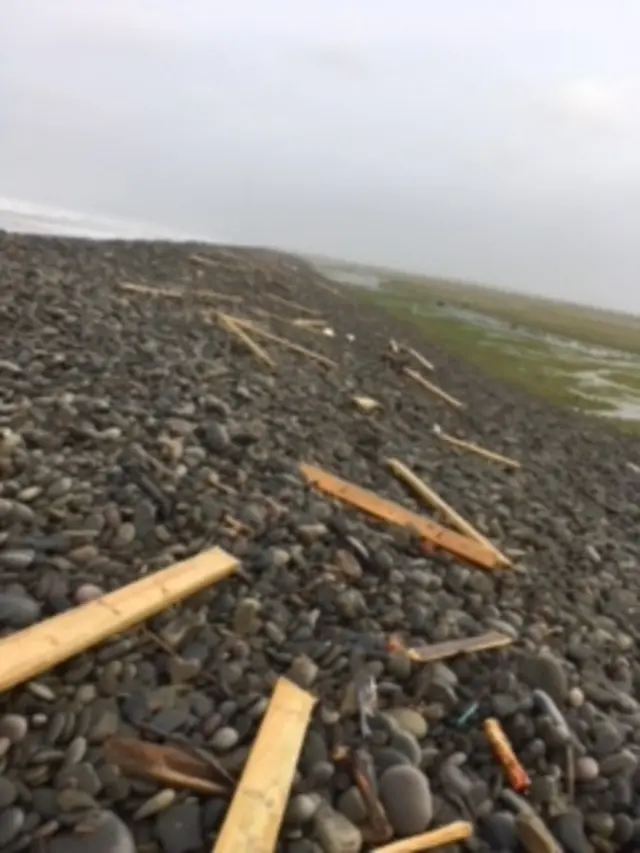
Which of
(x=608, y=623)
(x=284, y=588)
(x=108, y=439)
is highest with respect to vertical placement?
(x=108, y=439)

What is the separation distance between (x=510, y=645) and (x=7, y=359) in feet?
24.6

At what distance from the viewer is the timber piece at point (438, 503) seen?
38.6 feet

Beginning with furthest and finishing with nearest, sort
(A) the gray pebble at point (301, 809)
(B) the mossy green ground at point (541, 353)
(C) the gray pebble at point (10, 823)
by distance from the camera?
(B) the mossy green ground at point (541, 353) → (A) the gray pebble at point (301, 809) → (C) the gray pebble at point (10, 823)

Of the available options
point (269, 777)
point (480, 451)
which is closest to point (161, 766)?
point (269, 777)

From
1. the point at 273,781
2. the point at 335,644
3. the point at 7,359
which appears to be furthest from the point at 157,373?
the point at 273,781

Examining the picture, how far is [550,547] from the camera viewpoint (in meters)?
13.2

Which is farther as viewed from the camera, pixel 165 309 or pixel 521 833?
pixel 165 309

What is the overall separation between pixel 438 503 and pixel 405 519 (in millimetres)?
1804

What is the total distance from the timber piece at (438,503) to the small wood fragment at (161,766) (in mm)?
6389

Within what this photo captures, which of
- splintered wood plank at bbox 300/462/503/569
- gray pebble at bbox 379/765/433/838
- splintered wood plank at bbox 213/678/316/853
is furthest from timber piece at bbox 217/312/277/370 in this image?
gray pebble at bbox 379/765/433/838

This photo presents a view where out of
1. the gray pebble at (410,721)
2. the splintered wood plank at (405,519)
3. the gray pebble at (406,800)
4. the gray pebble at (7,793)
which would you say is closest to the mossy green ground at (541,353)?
the splintered wood plank at (405,519)

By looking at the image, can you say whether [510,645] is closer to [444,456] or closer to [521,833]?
[521,833]

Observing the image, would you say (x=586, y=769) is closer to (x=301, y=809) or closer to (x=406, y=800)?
(x=406, y=800)

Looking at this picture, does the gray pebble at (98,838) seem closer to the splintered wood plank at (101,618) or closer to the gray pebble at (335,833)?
the splintered wood plank at (101,618)
